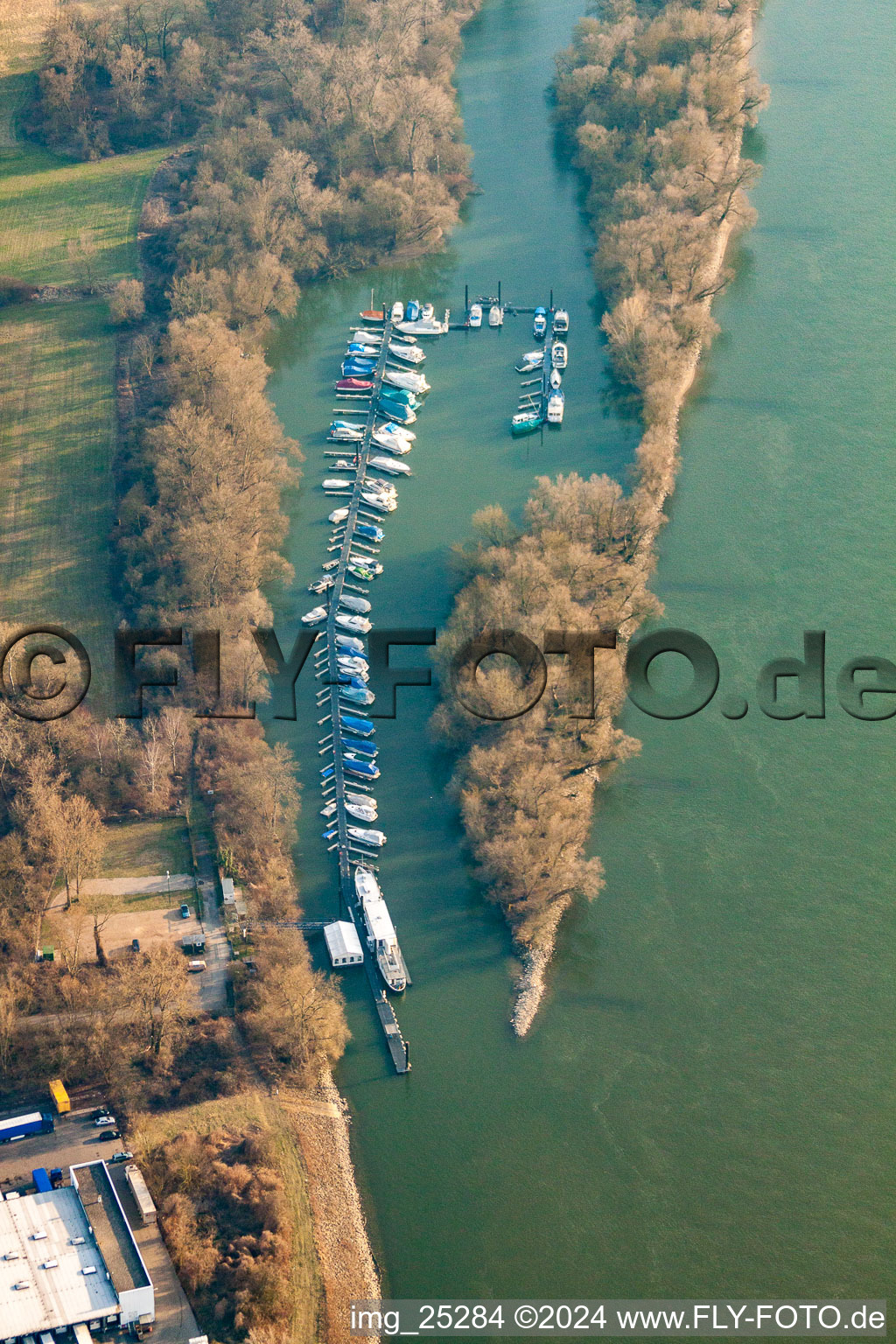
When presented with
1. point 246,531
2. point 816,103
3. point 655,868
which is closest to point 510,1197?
point 655,868

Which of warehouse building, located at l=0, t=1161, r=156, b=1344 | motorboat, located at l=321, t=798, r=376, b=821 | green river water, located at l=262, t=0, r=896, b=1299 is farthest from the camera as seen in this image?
motorboat, located at l=321, t=798, r=376, b=821

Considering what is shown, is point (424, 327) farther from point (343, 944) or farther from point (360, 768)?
point (343, 944)

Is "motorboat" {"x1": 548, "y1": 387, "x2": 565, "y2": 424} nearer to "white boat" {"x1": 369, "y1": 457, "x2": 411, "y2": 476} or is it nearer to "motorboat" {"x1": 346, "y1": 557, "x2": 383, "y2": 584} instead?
"white boat" {"x1": 369, "y1": 457, "x2": 411, "y2": 476}

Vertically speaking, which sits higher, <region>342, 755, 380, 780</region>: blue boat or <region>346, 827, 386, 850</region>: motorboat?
<region>342, 755, 380, 780</region>: blue boat

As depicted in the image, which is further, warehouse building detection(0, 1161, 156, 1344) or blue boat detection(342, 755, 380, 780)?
blue boat detection(342, 755, 380, 780)

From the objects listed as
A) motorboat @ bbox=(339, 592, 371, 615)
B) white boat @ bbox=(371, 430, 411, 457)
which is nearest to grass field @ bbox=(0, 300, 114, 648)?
motorboat @ bbox=(339, 592, 371, 615)

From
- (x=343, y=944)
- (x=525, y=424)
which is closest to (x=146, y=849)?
(x=343, y=944)
